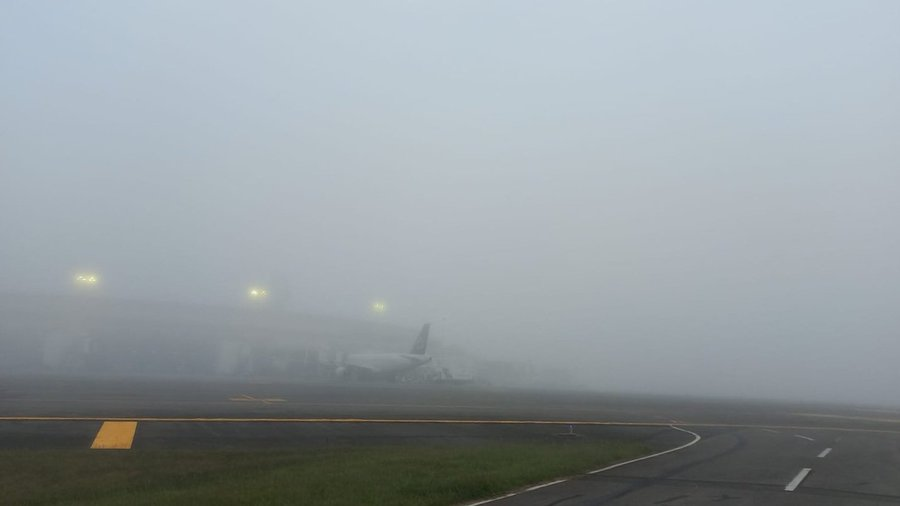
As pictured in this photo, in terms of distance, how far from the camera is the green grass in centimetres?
1427

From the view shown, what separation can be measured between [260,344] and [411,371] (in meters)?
20.6

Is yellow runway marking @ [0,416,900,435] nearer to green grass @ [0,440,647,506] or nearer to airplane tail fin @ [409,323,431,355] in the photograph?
green grass @ [0,440,647,506]

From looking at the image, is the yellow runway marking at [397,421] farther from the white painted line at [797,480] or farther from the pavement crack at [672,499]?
the pavement crack at [672,499]

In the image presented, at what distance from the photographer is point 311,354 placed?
9756cm

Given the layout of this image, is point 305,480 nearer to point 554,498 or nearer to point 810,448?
point 554,498

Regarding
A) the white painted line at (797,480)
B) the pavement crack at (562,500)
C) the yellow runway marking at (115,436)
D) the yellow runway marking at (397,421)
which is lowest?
the pavement crack at (562,500)

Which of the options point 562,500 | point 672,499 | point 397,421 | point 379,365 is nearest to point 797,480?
point 672,499

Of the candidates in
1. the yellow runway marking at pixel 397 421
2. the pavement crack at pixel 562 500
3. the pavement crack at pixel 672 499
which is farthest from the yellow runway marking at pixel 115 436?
the pavement crack at pixel 672 499

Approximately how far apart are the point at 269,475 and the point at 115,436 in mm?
8155

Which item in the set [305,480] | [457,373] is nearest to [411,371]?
[457,373]

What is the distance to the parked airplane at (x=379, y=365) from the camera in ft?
278

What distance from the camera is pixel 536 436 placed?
98.5 feet

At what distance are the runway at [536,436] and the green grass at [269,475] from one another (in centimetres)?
152

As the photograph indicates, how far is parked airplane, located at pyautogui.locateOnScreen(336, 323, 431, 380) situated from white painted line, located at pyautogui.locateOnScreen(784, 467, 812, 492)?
64.8 m
